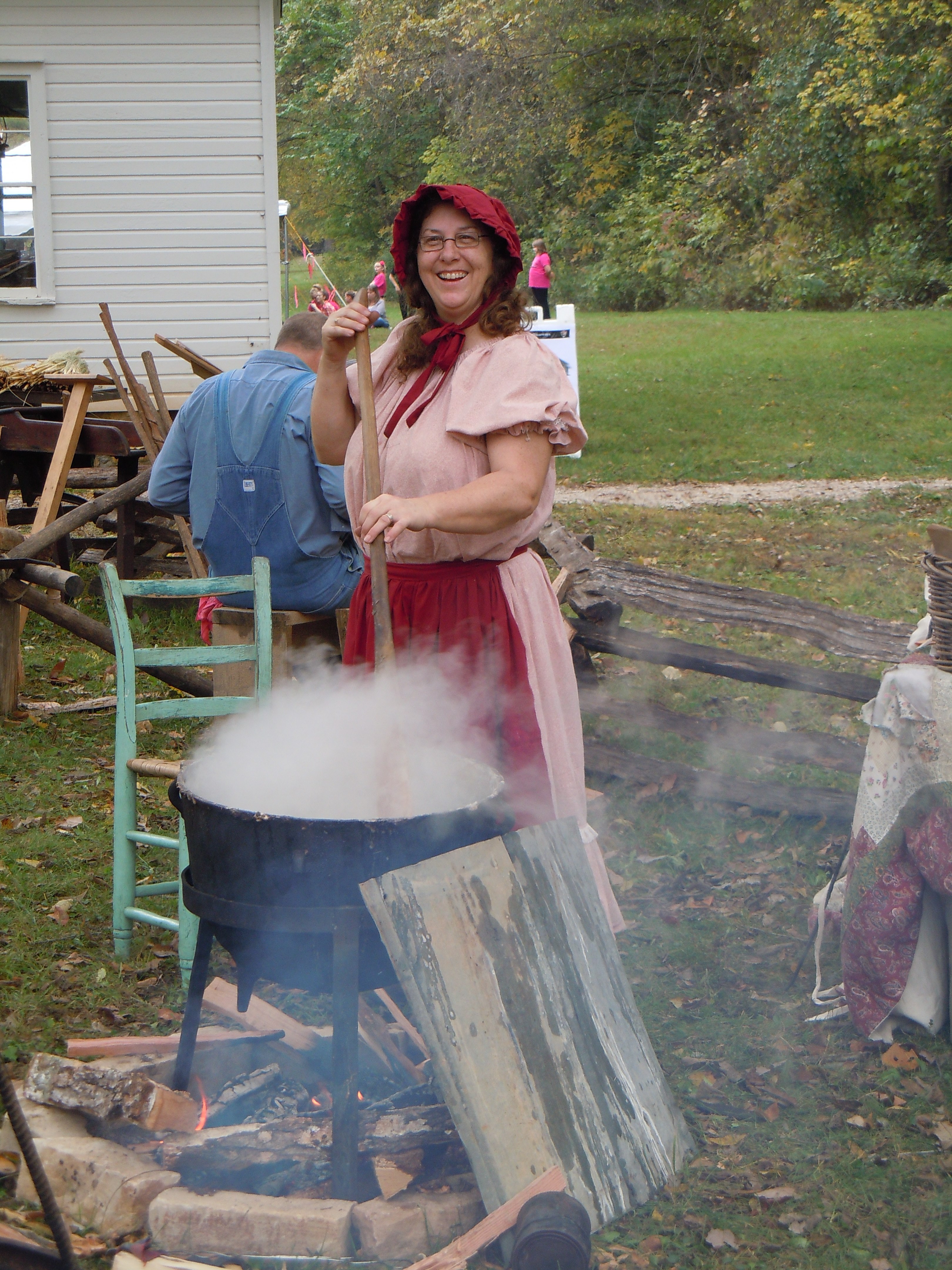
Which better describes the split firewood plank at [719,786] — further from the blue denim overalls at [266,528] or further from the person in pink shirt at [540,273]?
the person in pink shirt at [540,273]

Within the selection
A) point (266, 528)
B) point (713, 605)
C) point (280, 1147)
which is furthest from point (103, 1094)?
point (713, 605)

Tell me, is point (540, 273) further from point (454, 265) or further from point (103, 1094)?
point (103, 1094)

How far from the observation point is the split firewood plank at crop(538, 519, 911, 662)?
15.5 ft

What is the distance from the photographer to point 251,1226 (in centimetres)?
242

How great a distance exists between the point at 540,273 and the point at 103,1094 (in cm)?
1812

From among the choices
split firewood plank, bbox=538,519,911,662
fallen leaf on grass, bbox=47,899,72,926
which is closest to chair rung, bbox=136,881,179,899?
fallen leaf on grass, bbox=47,899,72,926

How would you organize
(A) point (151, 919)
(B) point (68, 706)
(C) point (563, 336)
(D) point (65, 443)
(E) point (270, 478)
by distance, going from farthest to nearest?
1. (C) point (563, 336)
2. (D) point (65, 443)
3. (B) point (68, 706)
4. (E) point (270, 478)
5. (A) point (151, 919)

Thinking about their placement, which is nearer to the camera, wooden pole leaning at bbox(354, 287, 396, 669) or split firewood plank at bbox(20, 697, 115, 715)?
→ wooden pole leaning at bbox(354, 287, 396, 669)

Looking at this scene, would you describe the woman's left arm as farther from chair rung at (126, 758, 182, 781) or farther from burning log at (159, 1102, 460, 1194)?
burning log at (159, 1102, 460, 1194)

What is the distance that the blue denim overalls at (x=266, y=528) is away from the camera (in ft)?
15.7

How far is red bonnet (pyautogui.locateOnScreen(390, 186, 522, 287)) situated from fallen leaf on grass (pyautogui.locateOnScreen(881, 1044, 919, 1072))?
221cm

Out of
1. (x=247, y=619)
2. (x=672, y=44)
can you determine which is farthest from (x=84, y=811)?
(x=672, y=44)

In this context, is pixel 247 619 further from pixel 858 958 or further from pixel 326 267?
pixel 326 267

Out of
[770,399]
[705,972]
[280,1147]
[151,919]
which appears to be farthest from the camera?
[770,399]
